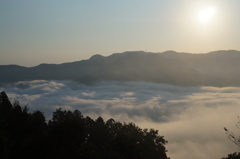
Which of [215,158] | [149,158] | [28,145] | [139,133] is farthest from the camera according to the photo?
[215,158]

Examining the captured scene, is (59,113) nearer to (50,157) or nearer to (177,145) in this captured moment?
(50,157)

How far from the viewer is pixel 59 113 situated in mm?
65938

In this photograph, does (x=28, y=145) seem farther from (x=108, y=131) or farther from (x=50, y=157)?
(x=108, y=131)

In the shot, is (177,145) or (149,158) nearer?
(149,158)

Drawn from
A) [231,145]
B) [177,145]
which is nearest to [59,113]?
[177,145]

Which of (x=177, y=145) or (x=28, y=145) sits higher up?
(x=177, y=145)

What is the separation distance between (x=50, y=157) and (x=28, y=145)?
3.36 metres

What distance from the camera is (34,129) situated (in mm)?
41594

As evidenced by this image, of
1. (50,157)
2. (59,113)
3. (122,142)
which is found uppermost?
(59,113)

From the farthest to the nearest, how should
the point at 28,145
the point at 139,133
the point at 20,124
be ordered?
the point at 139,133, the point at 20,124, the point at 28,145

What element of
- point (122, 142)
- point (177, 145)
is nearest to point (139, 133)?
point (122, 142)

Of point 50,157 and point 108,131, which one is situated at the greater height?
point 108,131

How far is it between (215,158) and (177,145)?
31924 millimetres

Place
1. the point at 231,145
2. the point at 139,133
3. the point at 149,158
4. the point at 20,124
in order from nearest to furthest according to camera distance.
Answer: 1. the point at 20,124
2. the point at 149,158
3. the point at 139,133
4. the point at 231,145
